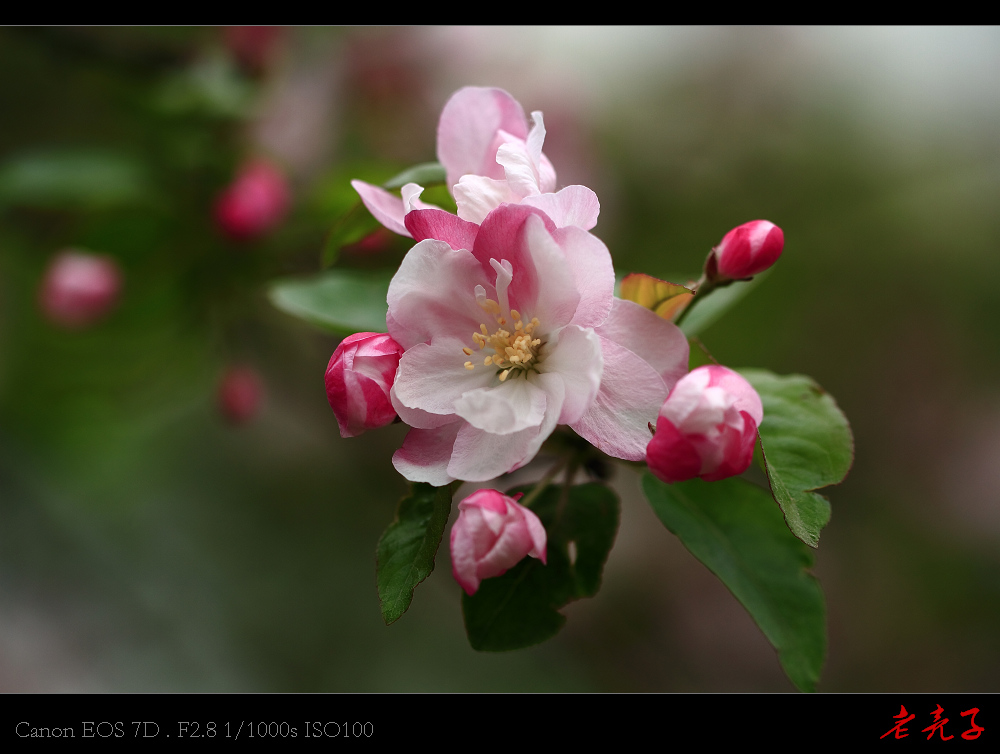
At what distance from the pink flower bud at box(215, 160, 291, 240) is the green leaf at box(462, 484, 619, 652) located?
886 mm

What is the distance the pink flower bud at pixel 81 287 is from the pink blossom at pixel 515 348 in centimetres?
106

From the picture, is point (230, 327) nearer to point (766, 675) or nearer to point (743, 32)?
point (766, 675)

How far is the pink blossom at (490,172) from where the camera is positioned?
619 millimetres

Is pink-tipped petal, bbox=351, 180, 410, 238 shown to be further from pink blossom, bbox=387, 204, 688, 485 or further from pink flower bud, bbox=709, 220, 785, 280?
pink flower bud, bbox=709, 220, 785, 280

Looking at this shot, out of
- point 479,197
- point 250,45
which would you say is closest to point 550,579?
point 479,197

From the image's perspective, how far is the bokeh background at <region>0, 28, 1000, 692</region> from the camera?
5.31 ft

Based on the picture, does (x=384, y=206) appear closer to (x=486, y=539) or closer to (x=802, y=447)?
(x=486, y=539)

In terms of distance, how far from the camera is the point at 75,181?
4.61 ft

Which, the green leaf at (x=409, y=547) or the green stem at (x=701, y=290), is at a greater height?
the green stem at (x=701, y=290)

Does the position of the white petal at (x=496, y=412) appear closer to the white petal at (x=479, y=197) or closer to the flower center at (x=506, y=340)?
the flower center at (x=506, y=340)

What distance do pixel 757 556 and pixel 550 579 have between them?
0.81 ft

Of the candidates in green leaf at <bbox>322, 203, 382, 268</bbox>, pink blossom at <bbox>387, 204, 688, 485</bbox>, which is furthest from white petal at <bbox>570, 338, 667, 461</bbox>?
green leaf at <bbox>322, 203, 382, 268</bbox>

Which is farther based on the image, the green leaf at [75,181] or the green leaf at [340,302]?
the green leaf at [75,181]

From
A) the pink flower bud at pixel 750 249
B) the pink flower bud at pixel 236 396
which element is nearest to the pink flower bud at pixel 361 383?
the pink flower bud at pixel 750 249
